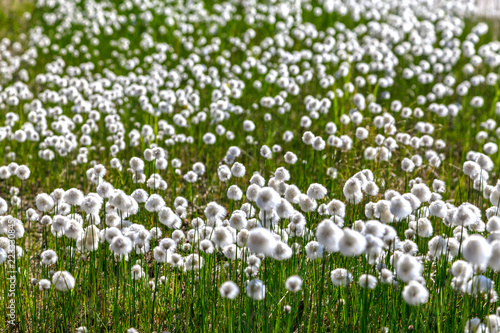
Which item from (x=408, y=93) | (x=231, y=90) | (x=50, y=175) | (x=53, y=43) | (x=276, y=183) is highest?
(x=53, y=43)

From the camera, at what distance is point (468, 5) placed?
38.9 feet

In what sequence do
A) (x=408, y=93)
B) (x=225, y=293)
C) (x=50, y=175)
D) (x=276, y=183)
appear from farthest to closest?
1. (x=408, y=93)
2. (x=50, y=175)
3. (x=276, y=183)
4. (x=225, y=293)

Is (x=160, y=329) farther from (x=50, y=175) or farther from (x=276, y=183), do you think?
(x=50, y=175)

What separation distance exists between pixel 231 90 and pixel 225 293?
5.13 meters

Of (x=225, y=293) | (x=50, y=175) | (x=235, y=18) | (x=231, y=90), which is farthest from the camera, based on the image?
(x=235, y=18)

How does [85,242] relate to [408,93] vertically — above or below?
below

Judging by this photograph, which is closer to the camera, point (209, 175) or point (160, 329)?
point (160, 329)

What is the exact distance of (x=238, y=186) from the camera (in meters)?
5.62

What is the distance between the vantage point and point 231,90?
303 inches

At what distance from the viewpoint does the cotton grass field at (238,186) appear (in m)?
3.29

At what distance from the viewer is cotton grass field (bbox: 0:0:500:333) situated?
329 cm

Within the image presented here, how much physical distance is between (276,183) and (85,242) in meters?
A: 1.38

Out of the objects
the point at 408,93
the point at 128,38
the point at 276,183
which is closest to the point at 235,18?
the point at 128,38

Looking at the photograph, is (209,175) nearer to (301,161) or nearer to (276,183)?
(301,161)
